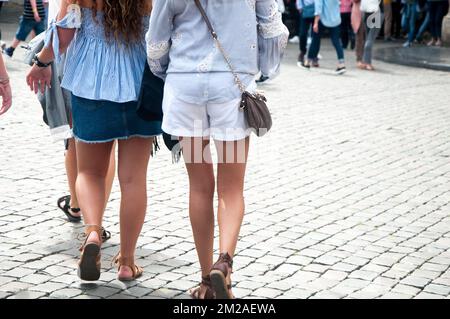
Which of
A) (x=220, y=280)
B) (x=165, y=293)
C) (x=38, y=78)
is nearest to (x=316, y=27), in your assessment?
(x=38, y=78)

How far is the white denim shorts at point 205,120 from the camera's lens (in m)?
4.43

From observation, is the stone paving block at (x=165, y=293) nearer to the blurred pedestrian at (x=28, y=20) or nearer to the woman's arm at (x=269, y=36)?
the woman's arm at (x=269, y=36)

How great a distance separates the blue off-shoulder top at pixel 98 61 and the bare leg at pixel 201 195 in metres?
0.53

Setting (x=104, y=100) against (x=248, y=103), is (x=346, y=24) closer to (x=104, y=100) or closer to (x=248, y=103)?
(x=104, y=100)

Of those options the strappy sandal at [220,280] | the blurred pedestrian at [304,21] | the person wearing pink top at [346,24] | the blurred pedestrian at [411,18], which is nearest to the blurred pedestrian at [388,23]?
the blurred pedestrian at [411,18]

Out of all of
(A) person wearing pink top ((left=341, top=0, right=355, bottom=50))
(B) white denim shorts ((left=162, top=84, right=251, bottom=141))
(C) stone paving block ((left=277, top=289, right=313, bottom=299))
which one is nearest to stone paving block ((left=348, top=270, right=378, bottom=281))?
(C) stone paving block ((left=277, top=289, right=313, bottom=299))

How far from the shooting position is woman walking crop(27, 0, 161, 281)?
4.83m

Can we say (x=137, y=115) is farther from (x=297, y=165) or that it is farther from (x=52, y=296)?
(x=297, y=165)

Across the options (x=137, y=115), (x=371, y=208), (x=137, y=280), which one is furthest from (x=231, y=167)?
(x=371, y=208)

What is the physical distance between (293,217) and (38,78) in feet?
6.87

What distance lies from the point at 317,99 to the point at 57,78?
7035mm

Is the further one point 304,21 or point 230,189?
point 304,21

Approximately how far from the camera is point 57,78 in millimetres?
5684

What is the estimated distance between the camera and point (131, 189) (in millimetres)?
5051
